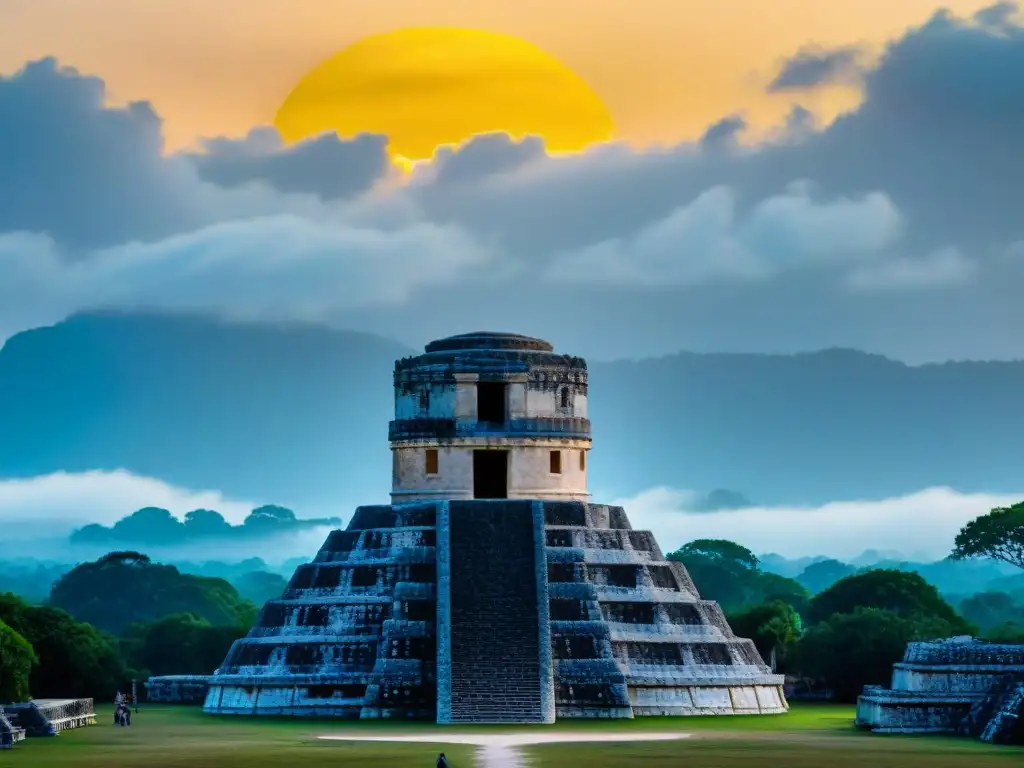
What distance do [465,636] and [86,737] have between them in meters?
9.49

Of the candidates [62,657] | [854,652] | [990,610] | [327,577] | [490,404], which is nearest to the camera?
[327,577]

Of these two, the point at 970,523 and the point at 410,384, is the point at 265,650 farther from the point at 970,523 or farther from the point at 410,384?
the point at 970,523

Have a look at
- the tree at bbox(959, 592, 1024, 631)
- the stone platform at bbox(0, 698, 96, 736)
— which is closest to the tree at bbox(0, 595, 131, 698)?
the stone platform at bbox(0, 698, 96, 736)

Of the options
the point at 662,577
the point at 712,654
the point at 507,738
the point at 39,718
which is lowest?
the point at 507,738

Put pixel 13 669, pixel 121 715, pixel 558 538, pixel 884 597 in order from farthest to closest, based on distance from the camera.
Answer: pixel 884 597, pixel 558 538, pixel 13 669, pixel 121 715

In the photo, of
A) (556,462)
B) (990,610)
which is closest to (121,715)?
(556,462)

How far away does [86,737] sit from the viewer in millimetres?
54750

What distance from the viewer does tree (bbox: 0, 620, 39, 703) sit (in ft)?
199

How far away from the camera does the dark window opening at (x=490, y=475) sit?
65.4m

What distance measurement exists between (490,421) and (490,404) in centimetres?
50

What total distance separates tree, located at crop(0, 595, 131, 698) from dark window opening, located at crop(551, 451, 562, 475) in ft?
60.0

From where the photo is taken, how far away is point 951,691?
55.8 metres

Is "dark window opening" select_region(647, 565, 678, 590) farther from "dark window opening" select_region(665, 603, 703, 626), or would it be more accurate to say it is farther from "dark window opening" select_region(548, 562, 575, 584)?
"dark window opening" select_region(548, 562, 575, 584)

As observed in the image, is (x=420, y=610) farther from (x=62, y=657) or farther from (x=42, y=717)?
(x=62, y=657)
